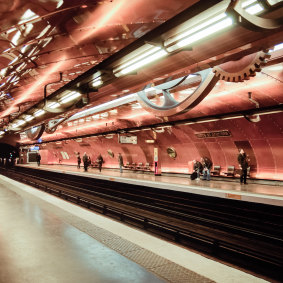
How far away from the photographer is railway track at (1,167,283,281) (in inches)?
230

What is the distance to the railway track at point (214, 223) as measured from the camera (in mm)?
5839

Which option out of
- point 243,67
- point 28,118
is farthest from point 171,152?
point 243,67

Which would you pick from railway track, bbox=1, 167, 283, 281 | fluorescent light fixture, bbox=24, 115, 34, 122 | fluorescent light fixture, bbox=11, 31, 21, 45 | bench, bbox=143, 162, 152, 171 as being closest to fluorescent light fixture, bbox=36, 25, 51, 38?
fluorescent light fixture, bbox=11, 31, 21, 45

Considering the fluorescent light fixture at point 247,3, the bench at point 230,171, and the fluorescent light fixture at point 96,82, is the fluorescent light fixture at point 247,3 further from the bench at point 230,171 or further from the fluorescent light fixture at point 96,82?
the bench at point 230,171

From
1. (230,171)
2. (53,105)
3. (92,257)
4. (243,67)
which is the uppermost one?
(243,67)

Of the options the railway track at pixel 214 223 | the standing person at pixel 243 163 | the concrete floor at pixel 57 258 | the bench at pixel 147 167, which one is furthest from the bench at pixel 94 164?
the concrete floor at pixel 57 258

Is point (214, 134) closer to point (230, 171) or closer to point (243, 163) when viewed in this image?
point (230, 171)

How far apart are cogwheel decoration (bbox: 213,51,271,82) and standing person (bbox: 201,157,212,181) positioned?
29.4ft

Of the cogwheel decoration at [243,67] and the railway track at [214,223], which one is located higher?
the cogwheel decoration at [243,67]

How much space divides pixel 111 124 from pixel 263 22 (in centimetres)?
1524

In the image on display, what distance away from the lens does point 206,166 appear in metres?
14.0

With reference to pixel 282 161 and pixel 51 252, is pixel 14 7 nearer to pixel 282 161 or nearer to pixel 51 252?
pixel 51 252

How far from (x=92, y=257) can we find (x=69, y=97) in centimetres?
360

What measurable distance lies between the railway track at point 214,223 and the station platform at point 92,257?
123 inches
